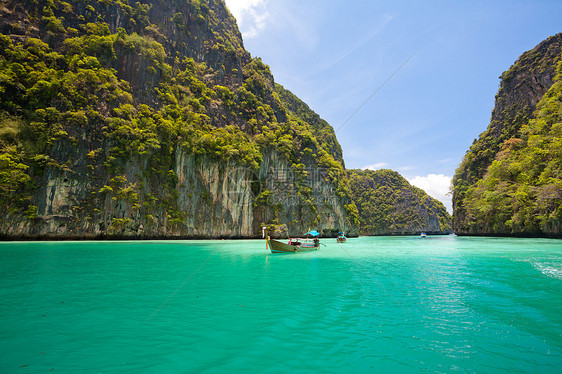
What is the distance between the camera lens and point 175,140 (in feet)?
137

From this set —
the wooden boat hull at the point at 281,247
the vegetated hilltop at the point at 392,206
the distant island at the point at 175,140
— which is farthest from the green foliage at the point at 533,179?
the vegetated hilltop at the point at 392,206

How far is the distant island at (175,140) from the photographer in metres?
32.2

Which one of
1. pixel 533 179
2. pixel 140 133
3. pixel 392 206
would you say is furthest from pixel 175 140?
pixel 392 206

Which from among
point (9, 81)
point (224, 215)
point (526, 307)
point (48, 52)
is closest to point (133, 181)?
point (224, 215)

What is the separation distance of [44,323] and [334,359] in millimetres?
5823

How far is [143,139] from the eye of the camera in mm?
38344

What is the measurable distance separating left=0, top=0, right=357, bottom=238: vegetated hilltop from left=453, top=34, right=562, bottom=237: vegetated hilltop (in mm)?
29919

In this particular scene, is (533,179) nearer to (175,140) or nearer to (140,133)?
(175,140)

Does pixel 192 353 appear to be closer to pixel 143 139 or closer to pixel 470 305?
pixel 470 305

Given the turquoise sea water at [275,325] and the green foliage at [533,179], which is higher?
the green foliage at [533,179]

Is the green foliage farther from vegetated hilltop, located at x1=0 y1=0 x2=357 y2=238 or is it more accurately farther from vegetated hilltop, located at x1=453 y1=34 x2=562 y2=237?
→ vegetated hilltop, located at x1=0 y1=0 x2=357 y2=238

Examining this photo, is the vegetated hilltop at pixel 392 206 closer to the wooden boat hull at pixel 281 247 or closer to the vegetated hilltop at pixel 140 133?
the vegetated hilltop at pixel 140 133

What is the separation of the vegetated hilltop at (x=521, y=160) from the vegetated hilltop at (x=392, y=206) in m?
40.5

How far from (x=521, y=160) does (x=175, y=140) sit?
53.9 meters
